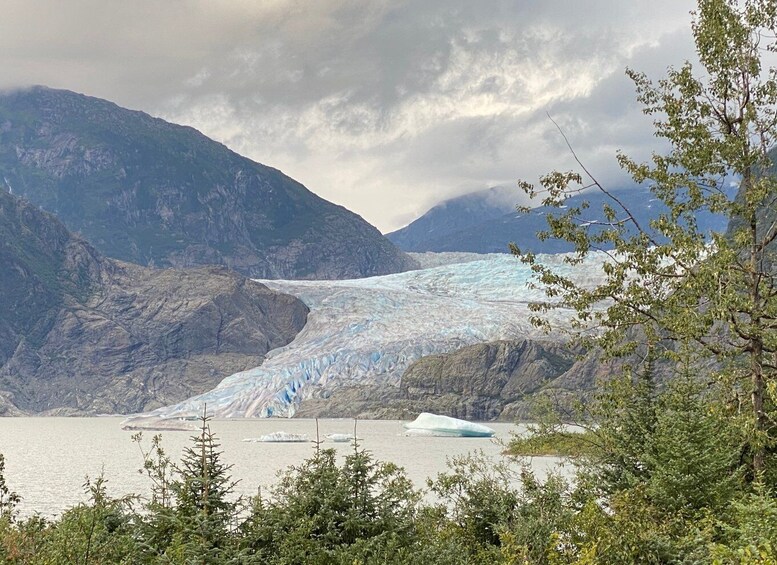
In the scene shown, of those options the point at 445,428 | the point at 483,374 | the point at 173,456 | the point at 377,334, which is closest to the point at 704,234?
the point at 173,456

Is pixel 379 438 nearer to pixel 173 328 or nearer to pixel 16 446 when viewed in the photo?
pixel 16 446

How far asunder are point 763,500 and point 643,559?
1.64 m

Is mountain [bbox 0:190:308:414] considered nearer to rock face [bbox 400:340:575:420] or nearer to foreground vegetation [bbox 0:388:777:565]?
rock face [bbox 400:340:575:420]

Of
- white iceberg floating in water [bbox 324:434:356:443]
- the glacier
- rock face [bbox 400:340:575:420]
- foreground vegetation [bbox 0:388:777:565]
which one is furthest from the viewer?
rock face [bbox 400:340:575:420]

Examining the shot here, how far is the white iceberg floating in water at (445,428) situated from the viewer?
89.8m

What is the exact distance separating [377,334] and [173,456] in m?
49.9

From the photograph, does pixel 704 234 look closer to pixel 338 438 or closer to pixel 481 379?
pixel 338 438

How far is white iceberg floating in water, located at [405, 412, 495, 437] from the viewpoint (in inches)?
3536

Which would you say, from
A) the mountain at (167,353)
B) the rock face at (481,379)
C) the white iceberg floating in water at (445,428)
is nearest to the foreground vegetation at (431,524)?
the white iceberg floating in water at (445,428)

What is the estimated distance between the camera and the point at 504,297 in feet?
416

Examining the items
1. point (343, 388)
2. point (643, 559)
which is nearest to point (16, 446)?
point (343, 388)

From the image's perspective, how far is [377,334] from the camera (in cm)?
11250

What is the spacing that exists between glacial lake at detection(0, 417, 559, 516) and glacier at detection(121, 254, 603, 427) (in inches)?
152

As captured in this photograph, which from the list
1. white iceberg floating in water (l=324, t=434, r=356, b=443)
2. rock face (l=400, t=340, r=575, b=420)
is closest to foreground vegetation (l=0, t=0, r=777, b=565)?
white iceberg floating in water (l=324, t=434, r=356, b=443)
